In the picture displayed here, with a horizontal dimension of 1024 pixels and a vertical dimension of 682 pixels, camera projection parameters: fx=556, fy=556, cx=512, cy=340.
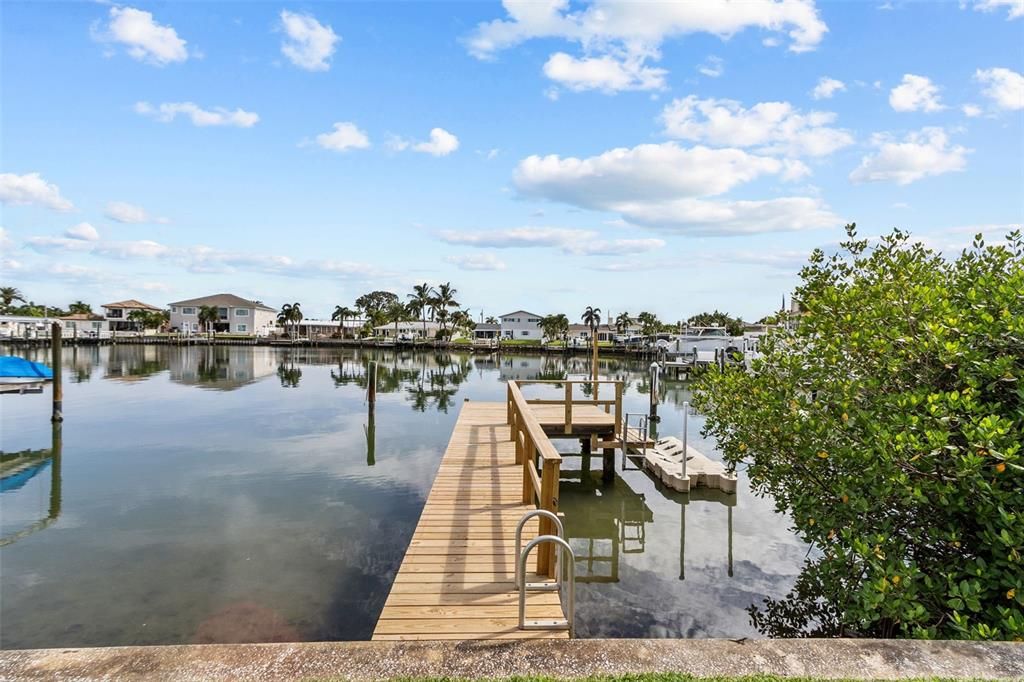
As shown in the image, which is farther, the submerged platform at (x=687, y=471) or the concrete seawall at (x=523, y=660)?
the submerged platform at (x=687, y=471)

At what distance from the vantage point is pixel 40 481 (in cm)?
1392

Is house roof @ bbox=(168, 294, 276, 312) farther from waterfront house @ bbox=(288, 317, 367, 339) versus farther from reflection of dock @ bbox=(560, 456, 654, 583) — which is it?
reflection of dock @ bbox=(560, 456, 654, 583)

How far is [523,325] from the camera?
10125 cm

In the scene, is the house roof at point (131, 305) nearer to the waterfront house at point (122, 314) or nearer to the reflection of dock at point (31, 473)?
the waterfront house at point (122, 314)

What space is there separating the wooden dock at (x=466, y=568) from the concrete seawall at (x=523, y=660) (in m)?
1.27

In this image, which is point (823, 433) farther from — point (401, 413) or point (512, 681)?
point (401, 413)

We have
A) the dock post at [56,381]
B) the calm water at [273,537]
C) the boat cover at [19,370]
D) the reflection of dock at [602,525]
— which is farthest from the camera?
the boat cover at [19,370]

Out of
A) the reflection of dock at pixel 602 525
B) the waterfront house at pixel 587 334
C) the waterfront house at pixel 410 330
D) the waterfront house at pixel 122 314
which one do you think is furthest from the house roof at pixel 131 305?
the reflection of dock at pixel 602 525

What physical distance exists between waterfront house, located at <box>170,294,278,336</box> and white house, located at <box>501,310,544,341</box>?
43.9 m

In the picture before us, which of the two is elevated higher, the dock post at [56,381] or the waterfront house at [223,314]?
the waterfront house at [223,314]

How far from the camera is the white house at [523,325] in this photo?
101m


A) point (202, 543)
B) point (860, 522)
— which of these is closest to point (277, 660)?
point (860, 522)

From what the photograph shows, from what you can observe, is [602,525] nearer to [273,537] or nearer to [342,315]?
[273,537]

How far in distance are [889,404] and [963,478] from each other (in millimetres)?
846
